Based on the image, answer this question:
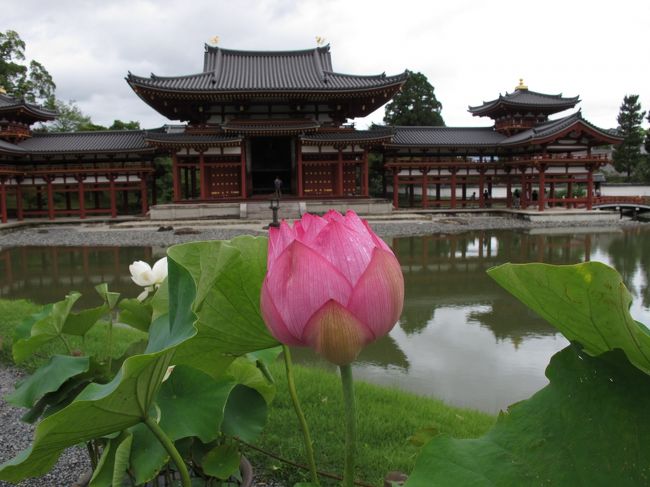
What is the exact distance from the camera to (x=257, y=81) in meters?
17.7

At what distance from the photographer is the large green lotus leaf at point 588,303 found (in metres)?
0.43

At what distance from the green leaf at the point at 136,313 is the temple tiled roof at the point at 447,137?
1738cm

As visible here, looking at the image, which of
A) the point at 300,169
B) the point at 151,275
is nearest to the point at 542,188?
the point at 300,169

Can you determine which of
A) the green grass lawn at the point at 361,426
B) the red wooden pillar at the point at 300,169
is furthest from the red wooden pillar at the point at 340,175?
the green grass lawn at the point at 361,426

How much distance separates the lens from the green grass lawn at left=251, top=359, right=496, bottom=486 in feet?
7.32

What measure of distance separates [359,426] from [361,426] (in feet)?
0.08

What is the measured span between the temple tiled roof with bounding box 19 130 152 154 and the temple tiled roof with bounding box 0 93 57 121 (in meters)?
0.73

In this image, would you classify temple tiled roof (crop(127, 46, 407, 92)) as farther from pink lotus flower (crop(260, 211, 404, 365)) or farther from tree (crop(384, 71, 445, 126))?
pink lotus flower (crop(260, 211, 404, 365))

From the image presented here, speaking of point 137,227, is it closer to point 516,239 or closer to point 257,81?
point 257,81

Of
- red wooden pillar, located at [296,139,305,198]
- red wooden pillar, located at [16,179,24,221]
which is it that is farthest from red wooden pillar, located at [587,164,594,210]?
red wooden pillar, located at [16,179,24,221]

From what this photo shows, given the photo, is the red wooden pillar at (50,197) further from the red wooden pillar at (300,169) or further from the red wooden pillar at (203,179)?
the red wooden pillar at (300,169)

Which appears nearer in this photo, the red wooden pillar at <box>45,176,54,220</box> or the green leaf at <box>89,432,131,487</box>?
the green leaf at <box>89,432,131,487</box>

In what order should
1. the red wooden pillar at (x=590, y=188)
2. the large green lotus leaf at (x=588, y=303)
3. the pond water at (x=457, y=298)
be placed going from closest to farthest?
the large green lotus leaf at (x=588, y=303)
the pond water at (x=457, y=298)
the red wooden pillar at (x=590, y=188)

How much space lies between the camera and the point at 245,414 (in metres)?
0.98
